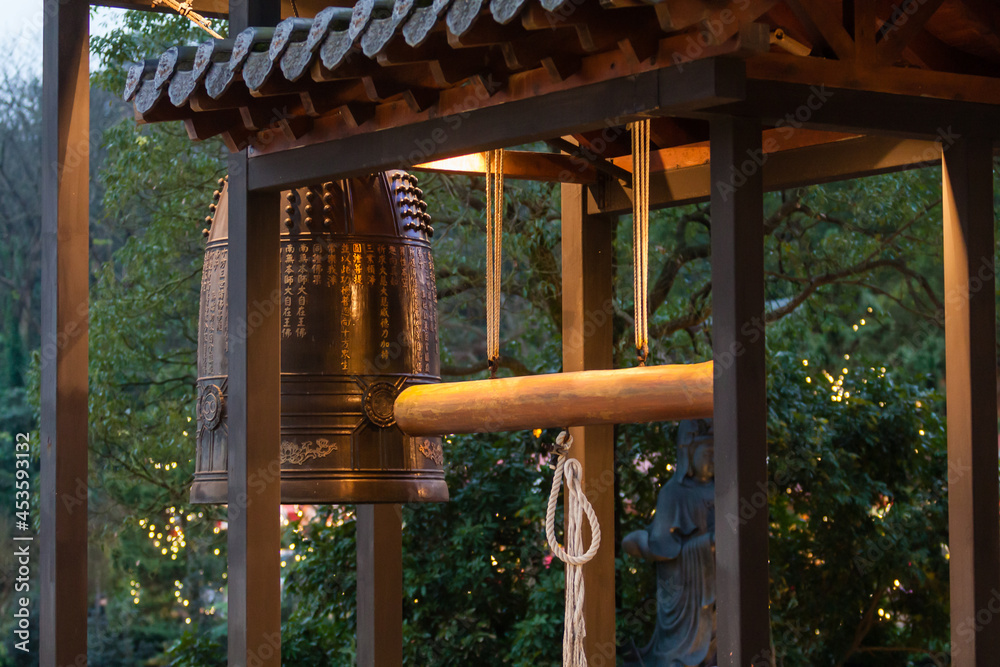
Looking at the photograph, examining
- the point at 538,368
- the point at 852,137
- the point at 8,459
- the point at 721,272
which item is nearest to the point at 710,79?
the point at 721,272

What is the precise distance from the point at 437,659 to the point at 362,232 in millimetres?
4557

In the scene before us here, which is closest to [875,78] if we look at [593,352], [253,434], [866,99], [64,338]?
[866,99]

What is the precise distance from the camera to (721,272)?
115 inches

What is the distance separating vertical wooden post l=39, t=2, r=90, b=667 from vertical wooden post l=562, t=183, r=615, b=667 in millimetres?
1793

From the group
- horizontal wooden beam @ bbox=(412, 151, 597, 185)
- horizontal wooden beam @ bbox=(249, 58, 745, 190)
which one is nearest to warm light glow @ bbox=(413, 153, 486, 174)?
horizontal wooden beam @ bbox=(412, 151, 597, 185)

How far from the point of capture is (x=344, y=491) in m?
4.26

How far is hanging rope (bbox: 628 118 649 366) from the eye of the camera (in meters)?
3.58

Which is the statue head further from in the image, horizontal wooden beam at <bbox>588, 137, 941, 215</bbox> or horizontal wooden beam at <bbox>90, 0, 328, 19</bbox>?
horizontal wooden beam at <bbox>90, 0, 328, 19</bbox>

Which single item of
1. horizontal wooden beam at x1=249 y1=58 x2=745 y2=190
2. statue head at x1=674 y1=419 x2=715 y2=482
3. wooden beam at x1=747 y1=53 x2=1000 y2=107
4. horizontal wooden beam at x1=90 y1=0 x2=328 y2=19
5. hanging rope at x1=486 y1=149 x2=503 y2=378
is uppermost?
horizontal wooden beam at x1=90 y1=0 x2=328 y2=19

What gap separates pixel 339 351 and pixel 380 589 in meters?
1.33

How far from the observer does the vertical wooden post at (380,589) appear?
5.26 meters

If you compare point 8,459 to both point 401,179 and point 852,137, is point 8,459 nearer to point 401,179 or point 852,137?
point 401,179

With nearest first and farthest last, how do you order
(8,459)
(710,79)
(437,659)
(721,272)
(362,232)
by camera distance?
1. (710,79)
2. (721,272)
3. (362,232)
4. (437,659)
5. (8,459)

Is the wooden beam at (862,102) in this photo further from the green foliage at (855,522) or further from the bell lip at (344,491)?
the green foliage at (855,522)
